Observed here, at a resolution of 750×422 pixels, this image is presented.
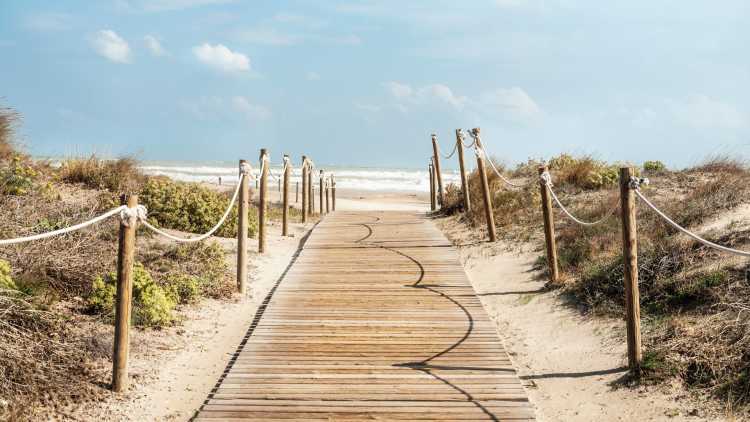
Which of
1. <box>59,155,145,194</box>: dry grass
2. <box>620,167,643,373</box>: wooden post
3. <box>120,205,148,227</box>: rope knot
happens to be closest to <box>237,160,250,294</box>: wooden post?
<box>120,205,148,227</box>: rope knot

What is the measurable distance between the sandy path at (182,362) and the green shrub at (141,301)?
152mm

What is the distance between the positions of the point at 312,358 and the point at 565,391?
217cm

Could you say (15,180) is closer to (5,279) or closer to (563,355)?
(5,279)

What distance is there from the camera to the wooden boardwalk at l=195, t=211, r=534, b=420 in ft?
15.8

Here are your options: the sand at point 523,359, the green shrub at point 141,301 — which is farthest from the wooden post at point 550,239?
the green shrub at point 141,301

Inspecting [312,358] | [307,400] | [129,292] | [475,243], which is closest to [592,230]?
[475,243]

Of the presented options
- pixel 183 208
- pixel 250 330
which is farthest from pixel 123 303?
pixel 183 208

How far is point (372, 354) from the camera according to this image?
593 cm

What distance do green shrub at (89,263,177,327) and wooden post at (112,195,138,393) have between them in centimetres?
146

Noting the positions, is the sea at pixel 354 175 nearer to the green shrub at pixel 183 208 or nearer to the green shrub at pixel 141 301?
the green shrub at pixel 183 208

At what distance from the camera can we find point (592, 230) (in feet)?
31.5

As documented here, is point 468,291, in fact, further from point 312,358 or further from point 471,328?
point 312,358

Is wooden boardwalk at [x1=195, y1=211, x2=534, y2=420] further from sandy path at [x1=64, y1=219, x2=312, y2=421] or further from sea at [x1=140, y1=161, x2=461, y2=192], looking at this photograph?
sea at [x1=140, y1=161, x2=461, y2=192]

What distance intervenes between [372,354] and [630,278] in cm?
233
